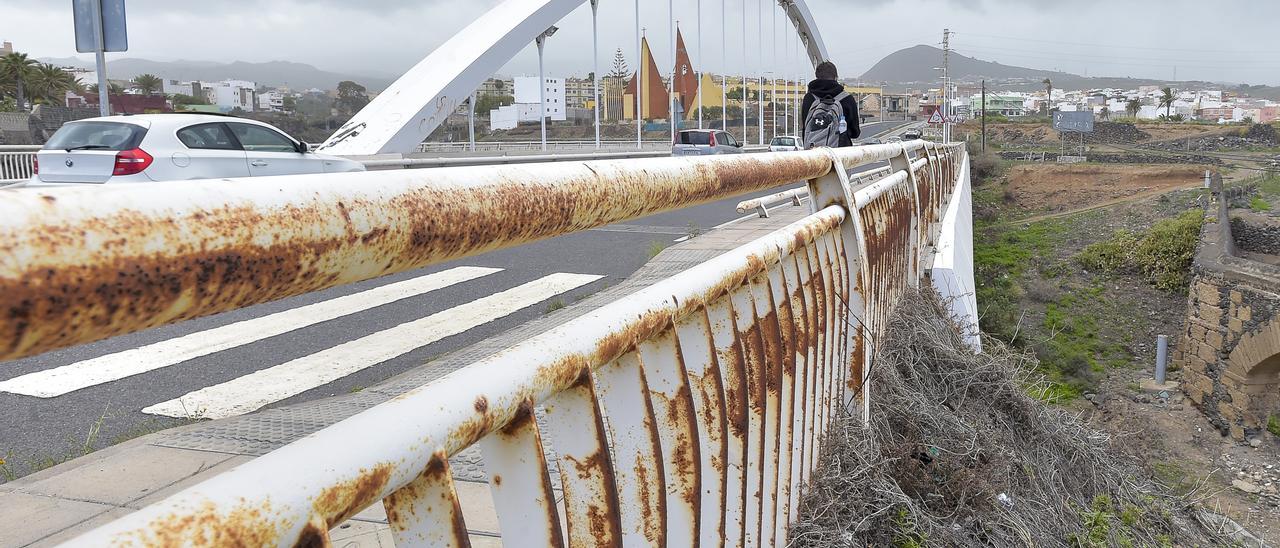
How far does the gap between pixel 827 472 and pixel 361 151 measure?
1916 cm

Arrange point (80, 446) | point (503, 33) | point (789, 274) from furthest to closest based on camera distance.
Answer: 1. point (503, 33)
2. point (80, 446)
3. point (789, 274)

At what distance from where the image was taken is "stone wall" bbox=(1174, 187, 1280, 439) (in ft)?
61.9

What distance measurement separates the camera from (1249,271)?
1980 centimetres

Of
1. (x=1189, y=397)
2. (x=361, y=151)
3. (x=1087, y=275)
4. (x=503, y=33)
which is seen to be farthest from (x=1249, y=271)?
(x=361, y=151)

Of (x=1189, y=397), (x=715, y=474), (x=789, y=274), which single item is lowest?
(x=1189, y=397)

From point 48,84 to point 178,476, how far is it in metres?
48.5

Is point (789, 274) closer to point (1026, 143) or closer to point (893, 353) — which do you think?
point (893, 353)

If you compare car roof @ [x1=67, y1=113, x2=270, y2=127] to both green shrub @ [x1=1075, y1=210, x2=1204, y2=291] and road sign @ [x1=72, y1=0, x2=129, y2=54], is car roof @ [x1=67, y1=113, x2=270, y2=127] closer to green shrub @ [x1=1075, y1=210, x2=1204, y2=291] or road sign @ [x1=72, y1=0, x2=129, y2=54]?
road sign @ [x1=72, y1=0, x2=129, y2=54]

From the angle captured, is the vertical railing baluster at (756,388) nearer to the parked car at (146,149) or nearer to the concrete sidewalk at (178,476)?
the concrete sidewalk at (178,476)

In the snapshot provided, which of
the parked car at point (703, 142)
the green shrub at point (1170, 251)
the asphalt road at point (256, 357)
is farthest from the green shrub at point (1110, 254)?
the asphalt road at point (256, 357)

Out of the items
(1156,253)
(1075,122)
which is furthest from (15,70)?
(1075,122)

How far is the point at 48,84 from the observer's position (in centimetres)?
4266

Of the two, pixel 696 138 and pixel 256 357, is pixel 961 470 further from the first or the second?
pixel 696 138

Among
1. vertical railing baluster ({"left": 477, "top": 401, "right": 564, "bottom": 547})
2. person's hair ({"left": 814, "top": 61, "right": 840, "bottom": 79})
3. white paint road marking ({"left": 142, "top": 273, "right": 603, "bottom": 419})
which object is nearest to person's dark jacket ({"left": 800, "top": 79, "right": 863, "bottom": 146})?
person's hair ({"left": 814, "top": 61, "right": 840, "bottom": 79})
